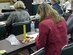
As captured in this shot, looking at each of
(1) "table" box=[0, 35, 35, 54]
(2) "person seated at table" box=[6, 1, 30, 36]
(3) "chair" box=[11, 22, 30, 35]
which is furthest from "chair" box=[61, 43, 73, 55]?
(2) "person seated at table" box=[6, 1, 30, 36]

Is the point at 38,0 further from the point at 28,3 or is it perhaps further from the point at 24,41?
the point at 24,41

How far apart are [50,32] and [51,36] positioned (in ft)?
0.20

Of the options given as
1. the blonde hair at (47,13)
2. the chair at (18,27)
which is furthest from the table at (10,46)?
the chair at (18,27)

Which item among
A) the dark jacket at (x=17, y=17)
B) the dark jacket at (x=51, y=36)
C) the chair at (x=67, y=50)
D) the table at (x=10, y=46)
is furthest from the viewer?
the dark jacket at (x=17, y=17)

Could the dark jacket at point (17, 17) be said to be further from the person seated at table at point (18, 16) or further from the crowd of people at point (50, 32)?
the crowd of people at point (50, 32)

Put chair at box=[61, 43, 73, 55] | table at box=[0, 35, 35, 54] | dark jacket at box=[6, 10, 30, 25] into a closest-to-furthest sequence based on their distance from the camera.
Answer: chair at box=[61, 43, 73, 55], table at box=[0, 35, 35, 54], dark jacket at box=[6, 10, 30, 25]

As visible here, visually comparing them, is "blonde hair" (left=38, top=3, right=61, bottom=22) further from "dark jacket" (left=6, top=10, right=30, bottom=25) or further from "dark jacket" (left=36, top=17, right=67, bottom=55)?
"dark jacket" (left=6, top=10, right=30, bottom=25)

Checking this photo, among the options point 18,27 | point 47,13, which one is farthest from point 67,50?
point 18,27

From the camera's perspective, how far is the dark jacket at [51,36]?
2.64 meters

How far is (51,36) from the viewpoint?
270 centimetres

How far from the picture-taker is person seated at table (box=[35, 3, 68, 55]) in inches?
104

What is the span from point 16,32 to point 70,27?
1233mm

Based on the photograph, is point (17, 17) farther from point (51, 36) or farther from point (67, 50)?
point (67, 50)

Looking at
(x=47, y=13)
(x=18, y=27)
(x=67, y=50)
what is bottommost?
(x=18, y=27)
